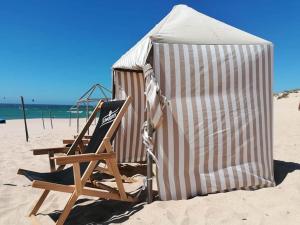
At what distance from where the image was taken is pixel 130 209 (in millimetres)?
3496

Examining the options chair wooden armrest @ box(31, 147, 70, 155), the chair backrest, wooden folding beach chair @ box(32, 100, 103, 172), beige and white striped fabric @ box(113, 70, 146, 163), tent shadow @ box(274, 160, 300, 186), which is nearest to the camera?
the chair backrest

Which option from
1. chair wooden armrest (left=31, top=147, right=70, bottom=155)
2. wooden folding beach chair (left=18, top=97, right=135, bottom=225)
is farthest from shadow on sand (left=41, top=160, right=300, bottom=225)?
chair wooden armrest (left=31, top=147, right=70, bottom=155)

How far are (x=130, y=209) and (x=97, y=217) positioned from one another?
363 mm

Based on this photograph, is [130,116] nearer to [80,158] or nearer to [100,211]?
[100,211]

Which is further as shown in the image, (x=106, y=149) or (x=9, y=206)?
(x=9, y=206)

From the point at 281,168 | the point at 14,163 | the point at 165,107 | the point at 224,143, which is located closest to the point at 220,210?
the point at 224,143

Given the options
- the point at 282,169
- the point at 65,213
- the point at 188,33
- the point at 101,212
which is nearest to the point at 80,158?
the point at 65,213

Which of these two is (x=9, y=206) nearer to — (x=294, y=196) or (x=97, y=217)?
(x=97, y=217)

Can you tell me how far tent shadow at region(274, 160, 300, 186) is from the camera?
13.9 feet

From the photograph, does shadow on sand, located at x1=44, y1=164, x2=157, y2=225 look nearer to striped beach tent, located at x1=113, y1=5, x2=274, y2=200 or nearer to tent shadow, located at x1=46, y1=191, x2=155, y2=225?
tent shadow, located at x1=46, y1=191, x2=155, y2=225

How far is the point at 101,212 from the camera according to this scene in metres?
3.56

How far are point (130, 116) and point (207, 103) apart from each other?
228 cm

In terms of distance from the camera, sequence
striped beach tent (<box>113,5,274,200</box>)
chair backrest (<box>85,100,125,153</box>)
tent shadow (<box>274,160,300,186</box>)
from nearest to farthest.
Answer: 1. striped beach tent (<box>113,5,274,200</box>)
2. chair backrest (<box>85,100,125,153</box>)
3. tent shadow (<box>274,160,300,186</box>)

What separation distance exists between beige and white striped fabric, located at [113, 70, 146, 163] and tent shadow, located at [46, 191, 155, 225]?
1.86 meters
